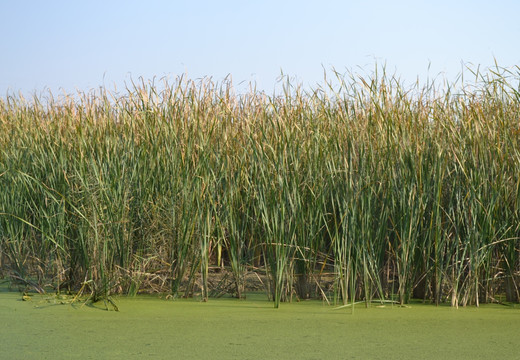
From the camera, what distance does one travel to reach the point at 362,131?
147 inches

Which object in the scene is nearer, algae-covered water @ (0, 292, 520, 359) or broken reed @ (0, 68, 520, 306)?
algae-covered water @ (0, 292, 520, 359)

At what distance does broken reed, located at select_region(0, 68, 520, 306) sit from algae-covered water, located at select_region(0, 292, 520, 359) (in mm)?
206

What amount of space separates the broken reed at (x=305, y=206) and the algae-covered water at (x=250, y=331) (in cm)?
21

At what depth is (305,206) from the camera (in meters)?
3.91

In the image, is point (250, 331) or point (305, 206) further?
point (305, 206)

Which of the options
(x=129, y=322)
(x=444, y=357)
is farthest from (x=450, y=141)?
(x=129, y=322)

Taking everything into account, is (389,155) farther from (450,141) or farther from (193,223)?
(193,223)

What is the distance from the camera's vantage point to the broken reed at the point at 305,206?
367 cm

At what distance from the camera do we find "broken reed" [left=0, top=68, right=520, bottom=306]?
3.67 m

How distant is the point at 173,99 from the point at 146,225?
1136 millimetres

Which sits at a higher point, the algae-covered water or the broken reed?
the broken reed

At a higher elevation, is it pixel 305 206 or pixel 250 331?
pixel 305 206

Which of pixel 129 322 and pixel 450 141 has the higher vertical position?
pixel 450 141

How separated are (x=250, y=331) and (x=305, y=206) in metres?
1.05
